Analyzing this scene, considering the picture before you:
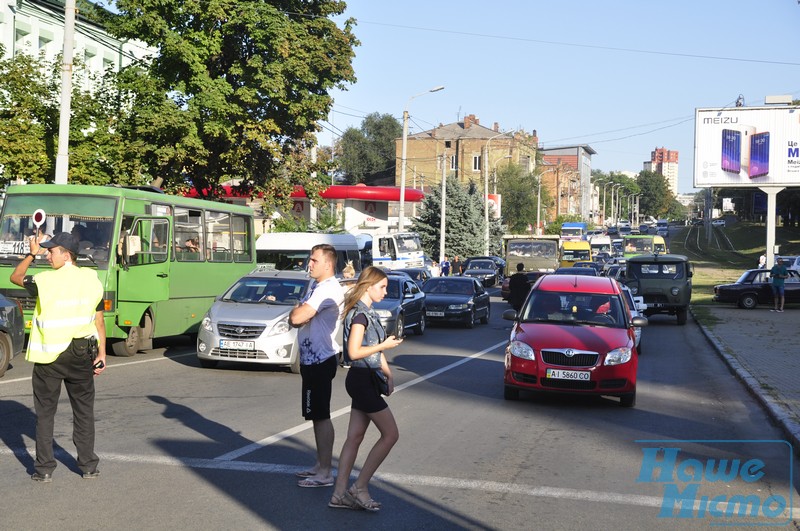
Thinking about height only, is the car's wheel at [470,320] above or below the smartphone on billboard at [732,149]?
below

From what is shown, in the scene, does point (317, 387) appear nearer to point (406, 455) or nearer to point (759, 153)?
point (406, 455)

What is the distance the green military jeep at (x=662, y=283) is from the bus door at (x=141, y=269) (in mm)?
16541

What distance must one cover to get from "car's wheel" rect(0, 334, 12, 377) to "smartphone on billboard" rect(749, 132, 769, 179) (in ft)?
126

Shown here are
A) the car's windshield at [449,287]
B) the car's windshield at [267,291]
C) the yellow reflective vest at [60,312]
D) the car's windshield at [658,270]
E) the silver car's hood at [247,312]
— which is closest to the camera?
the yellow reflective vest at [60,312]

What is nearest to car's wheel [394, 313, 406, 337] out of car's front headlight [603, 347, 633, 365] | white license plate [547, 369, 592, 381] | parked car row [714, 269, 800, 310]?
white license plate [547, 369, 592, 381]

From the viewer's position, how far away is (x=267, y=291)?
653 inches

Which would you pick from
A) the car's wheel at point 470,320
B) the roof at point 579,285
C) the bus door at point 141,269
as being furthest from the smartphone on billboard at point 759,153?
the bus door at point 141,269

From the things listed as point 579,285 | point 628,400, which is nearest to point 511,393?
point 628,400

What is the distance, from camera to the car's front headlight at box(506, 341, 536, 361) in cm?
1241

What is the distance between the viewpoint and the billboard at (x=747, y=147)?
43.8 m

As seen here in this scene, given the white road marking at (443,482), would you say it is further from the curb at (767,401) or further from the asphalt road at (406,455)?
the curb at (767,401)

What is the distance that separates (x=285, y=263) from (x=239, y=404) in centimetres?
1816

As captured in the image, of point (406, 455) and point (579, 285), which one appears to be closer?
point (406, 455)

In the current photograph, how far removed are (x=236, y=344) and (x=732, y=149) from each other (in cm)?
3538
